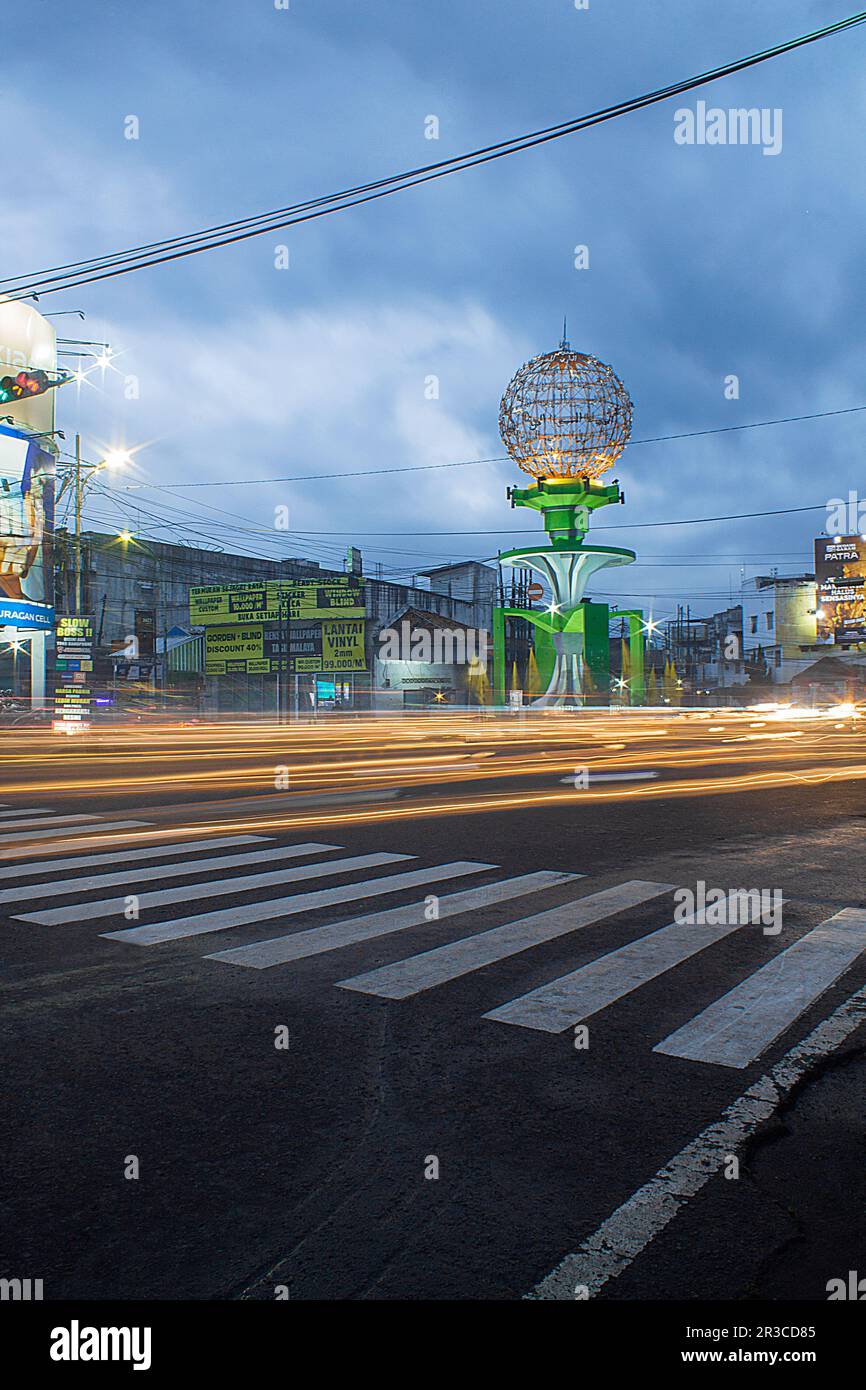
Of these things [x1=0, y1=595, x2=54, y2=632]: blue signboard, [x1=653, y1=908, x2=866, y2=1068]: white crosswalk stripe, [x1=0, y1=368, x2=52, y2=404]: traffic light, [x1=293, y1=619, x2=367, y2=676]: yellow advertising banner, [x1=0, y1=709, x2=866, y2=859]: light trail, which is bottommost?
[x1=0, y1=709, x2=866, y2=859]: light trail

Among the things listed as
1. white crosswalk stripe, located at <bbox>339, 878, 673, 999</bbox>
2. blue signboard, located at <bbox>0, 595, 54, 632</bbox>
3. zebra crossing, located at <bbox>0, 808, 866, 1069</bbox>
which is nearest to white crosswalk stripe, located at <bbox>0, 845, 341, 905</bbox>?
zebra crossing, located at <bbox>0, 808, 866, 1069</bbox>

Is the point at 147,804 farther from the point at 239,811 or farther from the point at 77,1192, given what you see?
the point at 77,1192

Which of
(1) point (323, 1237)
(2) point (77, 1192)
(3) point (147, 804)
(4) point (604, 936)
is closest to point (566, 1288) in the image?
(1) point (323, 1237)

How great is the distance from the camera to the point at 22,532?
4328cm

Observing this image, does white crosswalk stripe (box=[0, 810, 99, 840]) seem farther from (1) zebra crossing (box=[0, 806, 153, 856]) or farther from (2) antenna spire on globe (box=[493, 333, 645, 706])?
(2) antenna spire on globe (box=[493, 333, 645, 706])

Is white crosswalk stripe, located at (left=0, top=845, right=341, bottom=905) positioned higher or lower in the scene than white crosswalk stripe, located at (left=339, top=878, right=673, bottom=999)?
higher

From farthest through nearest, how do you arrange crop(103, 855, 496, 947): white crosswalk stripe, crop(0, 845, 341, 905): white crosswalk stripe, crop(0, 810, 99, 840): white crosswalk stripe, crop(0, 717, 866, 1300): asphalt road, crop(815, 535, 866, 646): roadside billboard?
crop(815, 535, 866, 646): roadside billboard, crop(0, 810, 99, 840): white crosswalk stripe, crop(0, 845, 341, 905): white crosswalk stripe, crop(103, 855, 496, 947): white crosswalk stripe, crop(0, 717, 866, 1300): asphalt road

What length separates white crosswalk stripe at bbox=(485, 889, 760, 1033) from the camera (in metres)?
4.72

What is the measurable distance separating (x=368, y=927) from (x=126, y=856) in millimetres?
3666

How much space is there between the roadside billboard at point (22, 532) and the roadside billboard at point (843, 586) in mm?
52589

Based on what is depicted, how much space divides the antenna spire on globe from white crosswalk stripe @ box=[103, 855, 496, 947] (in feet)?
142

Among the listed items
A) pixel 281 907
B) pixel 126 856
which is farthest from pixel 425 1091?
pixel 126 856

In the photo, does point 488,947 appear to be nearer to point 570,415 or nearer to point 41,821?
point 41,821

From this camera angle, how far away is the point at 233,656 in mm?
58031
